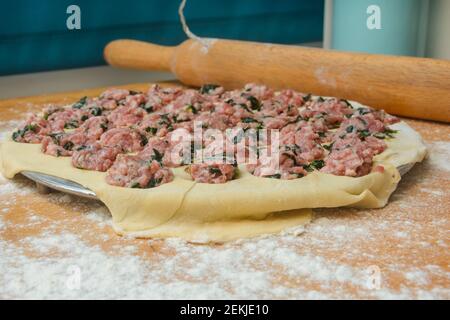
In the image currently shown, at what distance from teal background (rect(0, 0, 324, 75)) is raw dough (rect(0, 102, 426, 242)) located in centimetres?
215

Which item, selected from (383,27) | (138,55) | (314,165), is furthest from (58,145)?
(383,27)

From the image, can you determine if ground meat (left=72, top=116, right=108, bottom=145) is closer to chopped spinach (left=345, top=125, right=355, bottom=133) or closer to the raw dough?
the raw dough

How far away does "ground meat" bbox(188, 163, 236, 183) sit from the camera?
1919 millimetres

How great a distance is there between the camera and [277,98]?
9.50 ft

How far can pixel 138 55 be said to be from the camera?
155 inches

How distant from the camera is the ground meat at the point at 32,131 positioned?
2375 mm

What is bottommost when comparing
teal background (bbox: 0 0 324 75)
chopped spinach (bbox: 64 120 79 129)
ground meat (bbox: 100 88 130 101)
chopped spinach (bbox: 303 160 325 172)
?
chopped spinach (bbox: 303 160 325 172)

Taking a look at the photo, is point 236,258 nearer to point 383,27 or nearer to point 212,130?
point 212,130

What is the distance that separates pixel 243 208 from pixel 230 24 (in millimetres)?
2957

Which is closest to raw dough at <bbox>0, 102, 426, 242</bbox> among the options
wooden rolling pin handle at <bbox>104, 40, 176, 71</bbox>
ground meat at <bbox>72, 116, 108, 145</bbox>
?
ground meat at <bbox>72, 116, 108, 145</bbox>

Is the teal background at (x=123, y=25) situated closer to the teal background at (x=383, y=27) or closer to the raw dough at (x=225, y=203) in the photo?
the teal background at (x=383, y=27)

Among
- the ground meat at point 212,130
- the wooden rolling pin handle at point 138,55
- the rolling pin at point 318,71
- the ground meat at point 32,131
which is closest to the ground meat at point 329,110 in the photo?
the ground meat at point 212,130

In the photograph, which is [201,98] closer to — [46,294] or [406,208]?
[406,208]

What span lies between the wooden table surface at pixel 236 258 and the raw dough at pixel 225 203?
44 mm
